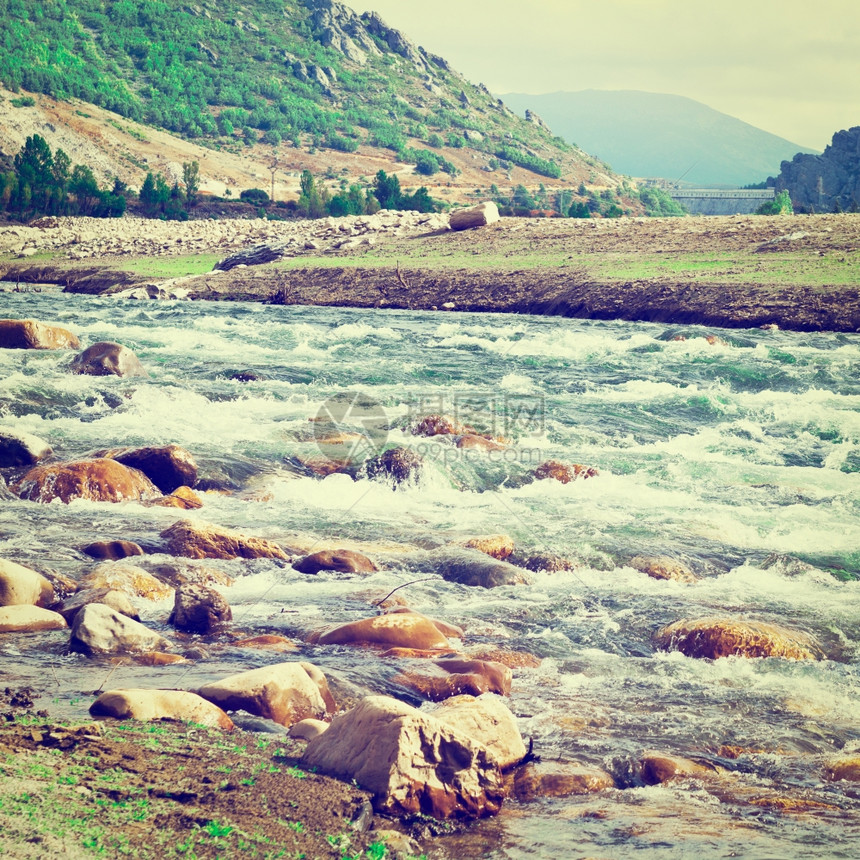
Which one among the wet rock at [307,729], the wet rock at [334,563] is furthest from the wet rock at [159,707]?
the wet rock at [334,563]

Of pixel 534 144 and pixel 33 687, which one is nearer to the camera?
pixel 33 687

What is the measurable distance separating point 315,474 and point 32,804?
11548 millimetres

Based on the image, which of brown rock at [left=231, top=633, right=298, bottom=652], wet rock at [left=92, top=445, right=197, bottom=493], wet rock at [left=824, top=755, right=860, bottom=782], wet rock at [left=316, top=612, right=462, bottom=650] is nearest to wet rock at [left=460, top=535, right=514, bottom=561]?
wet rock at [left=316, top=612, right=462, bottom=650]

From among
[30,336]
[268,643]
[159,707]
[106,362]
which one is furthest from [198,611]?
[30,336]

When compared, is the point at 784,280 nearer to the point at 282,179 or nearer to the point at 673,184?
the point at 282,179

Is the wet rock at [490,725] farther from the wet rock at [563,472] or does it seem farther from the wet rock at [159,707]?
the wet rock at [563,472]

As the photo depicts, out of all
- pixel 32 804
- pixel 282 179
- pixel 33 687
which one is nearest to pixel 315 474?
pixel 33 687

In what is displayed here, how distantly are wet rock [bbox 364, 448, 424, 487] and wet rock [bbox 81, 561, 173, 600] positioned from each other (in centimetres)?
587

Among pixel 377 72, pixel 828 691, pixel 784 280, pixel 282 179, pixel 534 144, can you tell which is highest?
pixel 377 72

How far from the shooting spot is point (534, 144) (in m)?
179

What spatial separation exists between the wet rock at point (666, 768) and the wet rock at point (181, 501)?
31.2 feet

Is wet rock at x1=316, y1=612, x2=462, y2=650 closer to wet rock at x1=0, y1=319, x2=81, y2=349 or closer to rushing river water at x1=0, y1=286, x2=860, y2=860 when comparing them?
rushing river water at x1=0, y1=286, x2=860, y2=860

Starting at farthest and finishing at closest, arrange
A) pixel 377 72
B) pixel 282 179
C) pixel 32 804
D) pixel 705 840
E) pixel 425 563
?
1. pixel 377 72
2. pixel 282 179
3. pixel 425 563
4. pixel 705 840
5. pixel 32 804

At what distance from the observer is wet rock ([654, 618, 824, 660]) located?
10.3 meters
